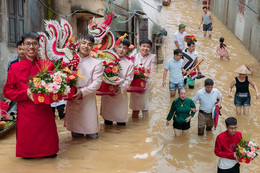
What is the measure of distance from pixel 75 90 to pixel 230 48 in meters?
12.1

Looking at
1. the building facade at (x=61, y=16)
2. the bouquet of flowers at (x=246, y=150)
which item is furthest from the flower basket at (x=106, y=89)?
the building facade at (x=61, y=16)

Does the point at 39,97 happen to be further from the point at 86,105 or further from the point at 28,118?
the point at 86,105

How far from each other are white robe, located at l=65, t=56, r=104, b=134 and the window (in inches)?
166

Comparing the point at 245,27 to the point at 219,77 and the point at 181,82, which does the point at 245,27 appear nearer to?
the point at 219,77

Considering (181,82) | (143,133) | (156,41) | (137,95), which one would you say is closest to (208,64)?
(156,41)

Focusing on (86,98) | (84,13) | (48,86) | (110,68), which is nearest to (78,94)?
(86,98)

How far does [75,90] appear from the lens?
557 centimetres

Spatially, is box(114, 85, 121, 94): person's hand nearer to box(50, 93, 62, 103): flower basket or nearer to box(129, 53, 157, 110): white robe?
box(129, 53, 157, 110): white robe

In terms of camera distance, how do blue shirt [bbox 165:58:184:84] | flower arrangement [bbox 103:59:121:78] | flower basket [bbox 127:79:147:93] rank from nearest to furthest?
flower arrangement [bbox 103:59:121:78], flower basket [bbox 127:79:147:93], blue shirt [bbox 165:58:184:84]

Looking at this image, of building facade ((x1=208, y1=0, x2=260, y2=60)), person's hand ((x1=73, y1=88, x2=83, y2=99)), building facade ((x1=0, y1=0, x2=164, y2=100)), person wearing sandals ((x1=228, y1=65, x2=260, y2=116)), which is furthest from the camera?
building facade ((x1=208, y1=0, x2=260, y2=60))

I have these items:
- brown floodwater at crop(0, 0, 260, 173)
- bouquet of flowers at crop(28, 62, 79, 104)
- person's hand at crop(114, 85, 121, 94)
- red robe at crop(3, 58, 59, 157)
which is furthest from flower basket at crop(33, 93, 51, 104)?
person's hand at crop(114, 85, 121, 94)

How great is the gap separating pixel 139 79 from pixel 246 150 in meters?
3.26

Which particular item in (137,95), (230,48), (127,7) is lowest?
(137,95)

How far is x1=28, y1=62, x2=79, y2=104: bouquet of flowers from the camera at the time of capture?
15.8 feet
